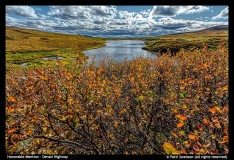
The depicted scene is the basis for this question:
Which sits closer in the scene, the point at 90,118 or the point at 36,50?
the point at 90,118

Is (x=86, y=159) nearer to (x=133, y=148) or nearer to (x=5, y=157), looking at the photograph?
(x=5, y=157)

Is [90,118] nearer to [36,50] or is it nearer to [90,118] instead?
[90,118]

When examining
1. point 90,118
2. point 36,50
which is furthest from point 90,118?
point 36,50

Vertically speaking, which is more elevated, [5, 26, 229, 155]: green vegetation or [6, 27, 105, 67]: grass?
[6, 27, 105, 67]: grass

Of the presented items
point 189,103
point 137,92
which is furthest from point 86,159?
point 137,92

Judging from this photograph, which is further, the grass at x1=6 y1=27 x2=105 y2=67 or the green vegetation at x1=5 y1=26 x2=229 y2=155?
the grass at x1=6 y1=27 x2=105 y2=67

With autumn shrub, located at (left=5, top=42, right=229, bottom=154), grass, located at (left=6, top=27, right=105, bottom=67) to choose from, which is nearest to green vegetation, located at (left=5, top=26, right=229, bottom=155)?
autumn shrub, located at (left=5, top=42, right=229, bottom=154)

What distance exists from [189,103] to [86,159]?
4963 millimetres

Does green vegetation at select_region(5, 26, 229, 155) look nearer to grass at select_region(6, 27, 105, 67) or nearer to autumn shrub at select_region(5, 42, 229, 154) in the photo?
autumn shrub at select_region(5, 42, 229, 154)

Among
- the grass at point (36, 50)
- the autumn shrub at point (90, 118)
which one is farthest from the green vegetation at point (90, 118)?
the grass at point (36, 50)

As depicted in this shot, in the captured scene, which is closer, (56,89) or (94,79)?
(56,89)

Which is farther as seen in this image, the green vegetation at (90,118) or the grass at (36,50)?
the grass at (36,50)

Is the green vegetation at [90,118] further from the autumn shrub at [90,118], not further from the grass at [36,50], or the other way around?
the grass at [36,50]
